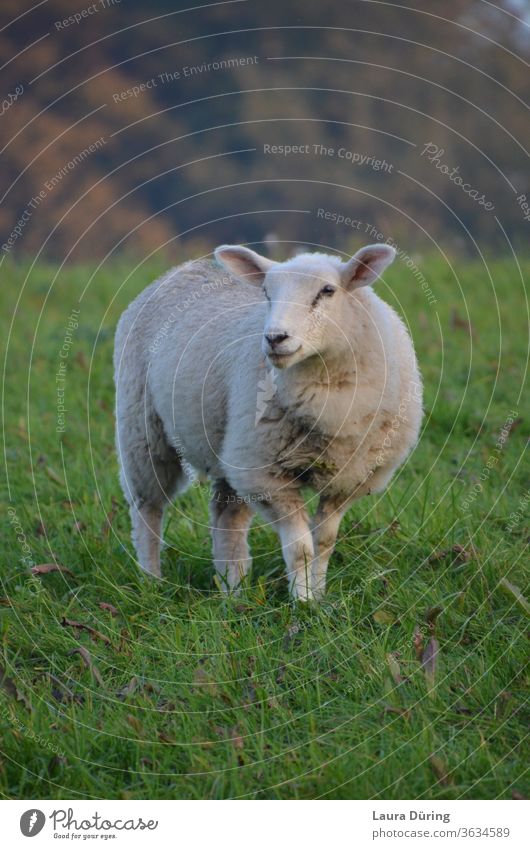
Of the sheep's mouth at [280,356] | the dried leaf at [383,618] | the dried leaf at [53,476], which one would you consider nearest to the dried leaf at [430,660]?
the dried leaf at [383,618]

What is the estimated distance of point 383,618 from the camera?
467 cm

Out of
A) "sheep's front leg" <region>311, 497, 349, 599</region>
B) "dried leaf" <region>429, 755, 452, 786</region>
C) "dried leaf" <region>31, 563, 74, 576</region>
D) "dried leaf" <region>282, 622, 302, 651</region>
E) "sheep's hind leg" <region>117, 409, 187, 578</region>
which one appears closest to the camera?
"dried leaf" <region>429, 755, 452, 786</region>

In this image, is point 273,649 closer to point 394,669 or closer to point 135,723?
point 394,669

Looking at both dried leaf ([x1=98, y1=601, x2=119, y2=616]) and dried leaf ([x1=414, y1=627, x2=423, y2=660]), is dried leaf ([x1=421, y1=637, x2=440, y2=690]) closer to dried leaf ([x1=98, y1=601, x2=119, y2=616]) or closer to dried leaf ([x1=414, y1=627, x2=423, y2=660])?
dried leaf ([x1=414, y1=627, x2=423, y2=660])

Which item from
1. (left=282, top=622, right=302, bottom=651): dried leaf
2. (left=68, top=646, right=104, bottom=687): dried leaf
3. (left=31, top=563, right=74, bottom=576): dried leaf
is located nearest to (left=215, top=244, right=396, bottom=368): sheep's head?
(left=282, top=622, right=302, bottom=651): dried leaf

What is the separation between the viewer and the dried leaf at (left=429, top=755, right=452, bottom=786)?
144 inches

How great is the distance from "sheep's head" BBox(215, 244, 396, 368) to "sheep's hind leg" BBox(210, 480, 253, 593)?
118cm

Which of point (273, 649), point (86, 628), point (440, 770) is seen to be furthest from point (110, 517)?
point (440, 770)

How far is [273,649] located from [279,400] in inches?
44.3

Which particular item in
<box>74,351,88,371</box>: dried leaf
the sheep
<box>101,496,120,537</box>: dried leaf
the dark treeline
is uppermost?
the dark treeline

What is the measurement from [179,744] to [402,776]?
0.84 metres

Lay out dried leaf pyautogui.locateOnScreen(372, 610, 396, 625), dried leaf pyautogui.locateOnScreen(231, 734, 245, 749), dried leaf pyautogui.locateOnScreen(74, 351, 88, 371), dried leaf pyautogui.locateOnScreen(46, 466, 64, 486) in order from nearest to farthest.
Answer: dried leaf pyautogui.locateOnScreen(231, 734, 245, 749) < dried leaf pyautogui.locateOnScreen(372, 610, 396, 625) < dried leaf pyautogui.locateOnScreen(46, 466, 64, 486) < dried leaf pyautogui.locateOnScreen(74, 351, 88, 371)
